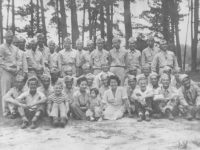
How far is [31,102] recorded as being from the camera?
5.94 meters

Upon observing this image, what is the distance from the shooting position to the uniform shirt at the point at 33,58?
6.98m

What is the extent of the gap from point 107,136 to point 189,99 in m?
2.60

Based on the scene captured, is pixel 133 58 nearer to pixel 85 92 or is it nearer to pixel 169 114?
pixel 85 92

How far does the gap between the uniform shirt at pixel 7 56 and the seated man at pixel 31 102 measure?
0.97m

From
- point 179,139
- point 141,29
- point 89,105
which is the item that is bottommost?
point 179,139

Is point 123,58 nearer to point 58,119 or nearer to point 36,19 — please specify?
point 58,119

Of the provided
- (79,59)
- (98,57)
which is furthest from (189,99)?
(79,59)

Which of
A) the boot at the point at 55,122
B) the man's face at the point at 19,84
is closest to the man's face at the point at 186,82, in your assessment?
the boot at the point at 55,122

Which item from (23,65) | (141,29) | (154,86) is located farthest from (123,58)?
(141,29)

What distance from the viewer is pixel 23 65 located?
266 inches

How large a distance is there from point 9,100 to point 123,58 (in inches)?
136

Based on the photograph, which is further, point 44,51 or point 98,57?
point 98,57

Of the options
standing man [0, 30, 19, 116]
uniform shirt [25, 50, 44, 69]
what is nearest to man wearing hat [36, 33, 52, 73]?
uniform shirt [25, 50, 44, 69]

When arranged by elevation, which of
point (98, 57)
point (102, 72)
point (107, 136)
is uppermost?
point (98, 57)
